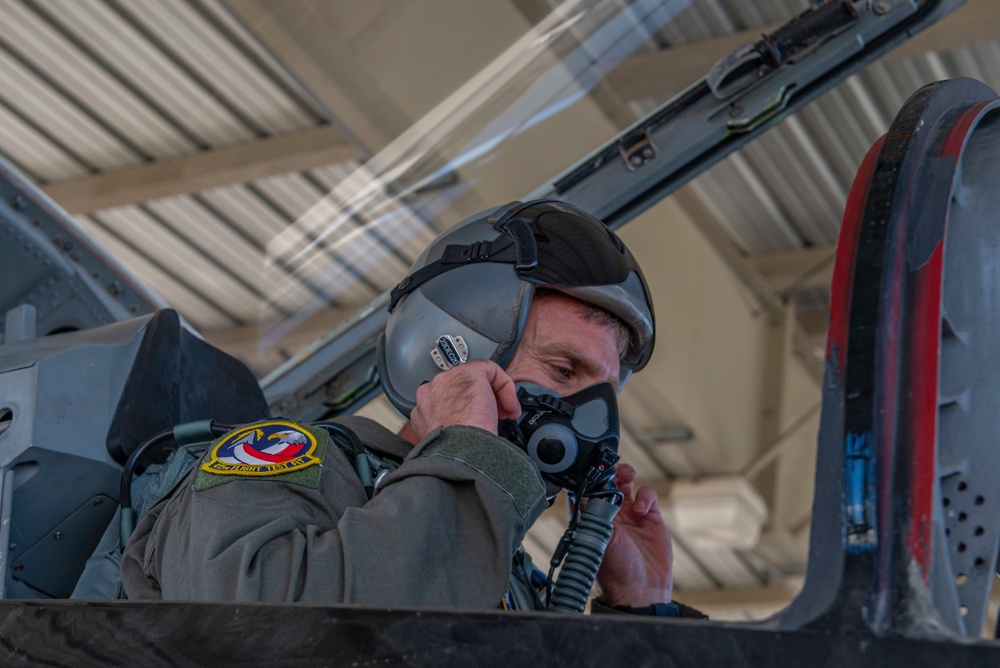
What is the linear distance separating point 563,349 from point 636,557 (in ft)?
1.36

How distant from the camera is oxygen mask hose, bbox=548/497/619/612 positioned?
5.86 feet

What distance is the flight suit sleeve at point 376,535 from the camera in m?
1.32

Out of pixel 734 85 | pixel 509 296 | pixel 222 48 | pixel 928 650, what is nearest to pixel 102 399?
pixel 509 296

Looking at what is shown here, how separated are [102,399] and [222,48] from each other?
444 cm

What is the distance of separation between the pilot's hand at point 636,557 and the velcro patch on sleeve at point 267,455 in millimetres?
608

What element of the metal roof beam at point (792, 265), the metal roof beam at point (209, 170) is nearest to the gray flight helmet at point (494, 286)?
the metal roof beam at point (209, 170)

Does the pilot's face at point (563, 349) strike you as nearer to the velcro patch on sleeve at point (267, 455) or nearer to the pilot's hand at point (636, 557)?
the pilot's hand at point (636, 557)

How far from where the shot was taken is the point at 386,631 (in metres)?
0.93

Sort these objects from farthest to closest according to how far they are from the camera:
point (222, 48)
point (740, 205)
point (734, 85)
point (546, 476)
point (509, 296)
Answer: point (740, 205) < point (222, 48) < point (734, 85) < point (509, 296) < point (546, 476)

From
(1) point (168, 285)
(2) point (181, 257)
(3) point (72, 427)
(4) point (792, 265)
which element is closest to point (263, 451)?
(3) point (72, 427)

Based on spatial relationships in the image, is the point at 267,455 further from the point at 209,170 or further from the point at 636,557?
the point at 209,170

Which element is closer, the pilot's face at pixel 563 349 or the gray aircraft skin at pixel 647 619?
the gray aircraft skin at pixel 647 619

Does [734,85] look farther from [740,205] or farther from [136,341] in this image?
[740,205]

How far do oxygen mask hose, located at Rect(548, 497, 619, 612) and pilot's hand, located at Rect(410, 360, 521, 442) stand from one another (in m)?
0.28
